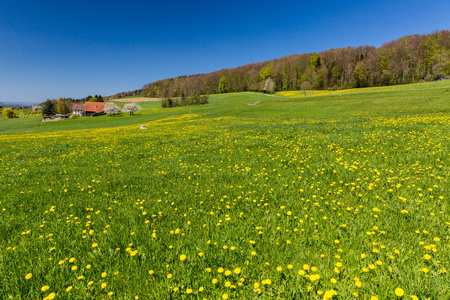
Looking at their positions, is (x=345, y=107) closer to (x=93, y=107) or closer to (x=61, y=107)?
(x=93, y=107)

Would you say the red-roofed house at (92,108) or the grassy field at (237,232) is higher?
the red-roofed house at (92,108)

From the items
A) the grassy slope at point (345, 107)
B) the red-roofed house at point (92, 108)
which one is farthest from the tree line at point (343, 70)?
the red-roofed house at point (92, 108)


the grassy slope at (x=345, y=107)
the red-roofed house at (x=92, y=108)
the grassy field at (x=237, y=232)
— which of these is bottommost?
the grassy field at (x=237, y=232)

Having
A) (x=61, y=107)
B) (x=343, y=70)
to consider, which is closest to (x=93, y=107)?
(x=61, y=107)

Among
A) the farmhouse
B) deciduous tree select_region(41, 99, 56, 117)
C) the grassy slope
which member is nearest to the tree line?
the grassy slope

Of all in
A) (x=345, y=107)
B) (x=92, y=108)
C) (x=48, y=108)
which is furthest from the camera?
(x=92, y=108)

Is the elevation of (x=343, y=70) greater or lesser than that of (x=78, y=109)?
greater

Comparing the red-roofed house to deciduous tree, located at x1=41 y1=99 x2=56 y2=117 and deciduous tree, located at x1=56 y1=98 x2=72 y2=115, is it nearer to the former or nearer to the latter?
deciduous tree, located at x1=41 y1=99 x2=56 y2=117

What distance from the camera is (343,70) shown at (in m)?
86.6

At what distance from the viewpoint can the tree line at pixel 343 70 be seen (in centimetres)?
7069

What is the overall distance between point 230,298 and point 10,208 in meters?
6.13

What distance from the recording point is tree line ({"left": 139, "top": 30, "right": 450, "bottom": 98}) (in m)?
70.7

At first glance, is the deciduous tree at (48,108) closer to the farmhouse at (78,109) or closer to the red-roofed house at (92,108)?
the red-roofed house at (92,108)

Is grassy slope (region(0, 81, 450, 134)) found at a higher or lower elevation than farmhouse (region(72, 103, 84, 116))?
lower
